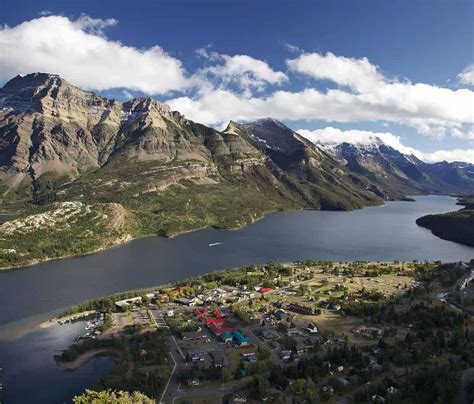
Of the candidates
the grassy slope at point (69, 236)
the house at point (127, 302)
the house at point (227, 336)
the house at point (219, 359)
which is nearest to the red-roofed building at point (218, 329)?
the house at point (227, 336)

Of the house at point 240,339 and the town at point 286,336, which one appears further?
the house at point 240,339

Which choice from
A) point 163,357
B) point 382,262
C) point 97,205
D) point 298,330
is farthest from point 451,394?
point 97,205

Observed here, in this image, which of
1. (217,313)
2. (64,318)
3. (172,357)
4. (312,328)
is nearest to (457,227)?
(312,328)

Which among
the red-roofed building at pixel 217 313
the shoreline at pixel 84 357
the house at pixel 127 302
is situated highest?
the house at pixel 127 302

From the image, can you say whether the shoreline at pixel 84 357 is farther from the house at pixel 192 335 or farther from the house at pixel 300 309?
the house at pixel 300 309

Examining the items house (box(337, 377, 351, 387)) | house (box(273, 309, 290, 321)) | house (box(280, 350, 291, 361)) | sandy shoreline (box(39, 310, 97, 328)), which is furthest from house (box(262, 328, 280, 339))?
sandy shoreline (box(39, 310, 97, 328))

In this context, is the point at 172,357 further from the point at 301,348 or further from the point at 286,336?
the point at 301,348
